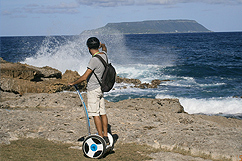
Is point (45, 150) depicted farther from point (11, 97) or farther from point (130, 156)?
point (11, 97)

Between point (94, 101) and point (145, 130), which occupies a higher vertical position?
point (94, 101)

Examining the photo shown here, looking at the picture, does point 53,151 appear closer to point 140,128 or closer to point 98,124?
point 98,124

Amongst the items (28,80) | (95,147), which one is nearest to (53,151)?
(95,147)

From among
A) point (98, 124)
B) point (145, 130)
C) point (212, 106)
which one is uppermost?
point (98, 124)

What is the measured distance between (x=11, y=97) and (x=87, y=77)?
5.83m

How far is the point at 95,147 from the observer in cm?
410

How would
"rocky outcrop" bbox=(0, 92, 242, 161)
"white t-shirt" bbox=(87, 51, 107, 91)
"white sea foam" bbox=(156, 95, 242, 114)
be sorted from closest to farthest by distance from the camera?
"white t-shirt" bbox=(87, 51, 107, 91) < "rocky outcrop" bbox=(0, 92, 242, 161) < "white sea foam" bbox=(156, 95, 242, 114)

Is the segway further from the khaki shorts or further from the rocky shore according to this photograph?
the rocky shore

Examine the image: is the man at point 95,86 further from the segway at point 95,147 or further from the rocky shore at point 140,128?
the rocky shore at point 140,128

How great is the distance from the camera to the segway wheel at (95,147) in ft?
13.3

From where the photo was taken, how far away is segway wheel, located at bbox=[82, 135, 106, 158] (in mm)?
4067

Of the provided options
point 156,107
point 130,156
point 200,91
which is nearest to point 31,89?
point 156,107

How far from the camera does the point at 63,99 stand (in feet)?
26.4

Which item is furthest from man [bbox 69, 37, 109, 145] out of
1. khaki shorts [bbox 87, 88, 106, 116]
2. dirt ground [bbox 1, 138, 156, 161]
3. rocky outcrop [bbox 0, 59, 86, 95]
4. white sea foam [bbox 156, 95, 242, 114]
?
white sea foam [bbox 156, 95, 242, 114]
